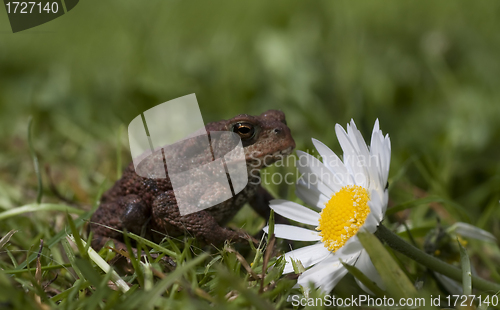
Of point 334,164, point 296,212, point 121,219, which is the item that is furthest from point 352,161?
point 121,219

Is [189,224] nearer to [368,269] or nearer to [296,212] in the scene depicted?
[296,212]

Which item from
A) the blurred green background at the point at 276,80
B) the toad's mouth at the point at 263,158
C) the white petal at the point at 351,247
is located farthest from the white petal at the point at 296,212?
the blurred green background at the point at 276,80

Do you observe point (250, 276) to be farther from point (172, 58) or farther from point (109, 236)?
point (172, 58)

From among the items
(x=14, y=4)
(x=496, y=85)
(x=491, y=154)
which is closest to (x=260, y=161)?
(x=14, y=4)

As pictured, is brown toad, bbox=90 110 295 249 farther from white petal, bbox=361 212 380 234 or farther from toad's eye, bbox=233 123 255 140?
white petal, bbox=361 212 380 234

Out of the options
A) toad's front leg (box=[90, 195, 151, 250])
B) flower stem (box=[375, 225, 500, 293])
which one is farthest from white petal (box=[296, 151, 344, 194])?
toad's front leg (box=[90, 195, 151, 250])

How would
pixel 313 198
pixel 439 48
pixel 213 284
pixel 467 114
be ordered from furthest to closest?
pixel 439 48 < pixel 467 114 < pixel 313 198 < pixel 213 284
